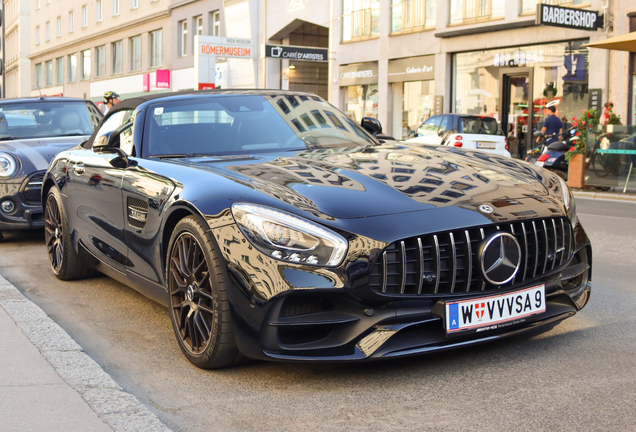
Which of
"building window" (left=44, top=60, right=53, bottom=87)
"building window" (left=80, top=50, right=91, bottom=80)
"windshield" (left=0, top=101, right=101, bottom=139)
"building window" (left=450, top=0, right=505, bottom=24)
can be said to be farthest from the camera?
"building window" (left=44, top=60, right=53, bottom=87)

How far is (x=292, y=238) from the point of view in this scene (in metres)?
3.33

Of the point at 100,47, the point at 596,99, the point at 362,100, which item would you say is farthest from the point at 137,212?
the point at 100,47

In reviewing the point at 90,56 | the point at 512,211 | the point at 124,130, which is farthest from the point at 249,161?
the point at 90,56

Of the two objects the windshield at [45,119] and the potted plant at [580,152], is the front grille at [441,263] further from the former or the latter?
the potted plant at [580,152]

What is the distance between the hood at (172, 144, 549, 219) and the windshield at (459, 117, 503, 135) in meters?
14.5

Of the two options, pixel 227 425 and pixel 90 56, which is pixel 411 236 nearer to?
pixel 227 425

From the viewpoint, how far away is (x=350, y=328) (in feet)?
10.9

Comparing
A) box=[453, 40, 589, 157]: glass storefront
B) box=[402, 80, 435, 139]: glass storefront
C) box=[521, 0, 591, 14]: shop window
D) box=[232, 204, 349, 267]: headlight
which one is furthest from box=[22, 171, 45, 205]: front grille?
box=[402, 80, 435, 139]: glass storefront

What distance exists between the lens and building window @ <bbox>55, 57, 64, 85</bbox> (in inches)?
2384

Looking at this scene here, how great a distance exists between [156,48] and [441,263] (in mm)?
43023

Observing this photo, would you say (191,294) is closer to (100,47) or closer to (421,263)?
(421,263)

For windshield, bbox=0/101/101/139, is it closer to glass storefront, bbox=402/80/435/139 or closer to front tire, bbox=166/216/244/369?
front tire, bbox=166/216/244/369

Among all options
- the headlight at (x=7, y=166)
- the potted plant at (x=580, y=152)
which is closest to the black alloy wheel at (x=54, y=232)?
the headlight at (x=7, y=166)

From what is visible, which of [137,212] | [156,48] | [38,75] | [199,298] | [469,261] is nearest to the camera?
[469,261]
